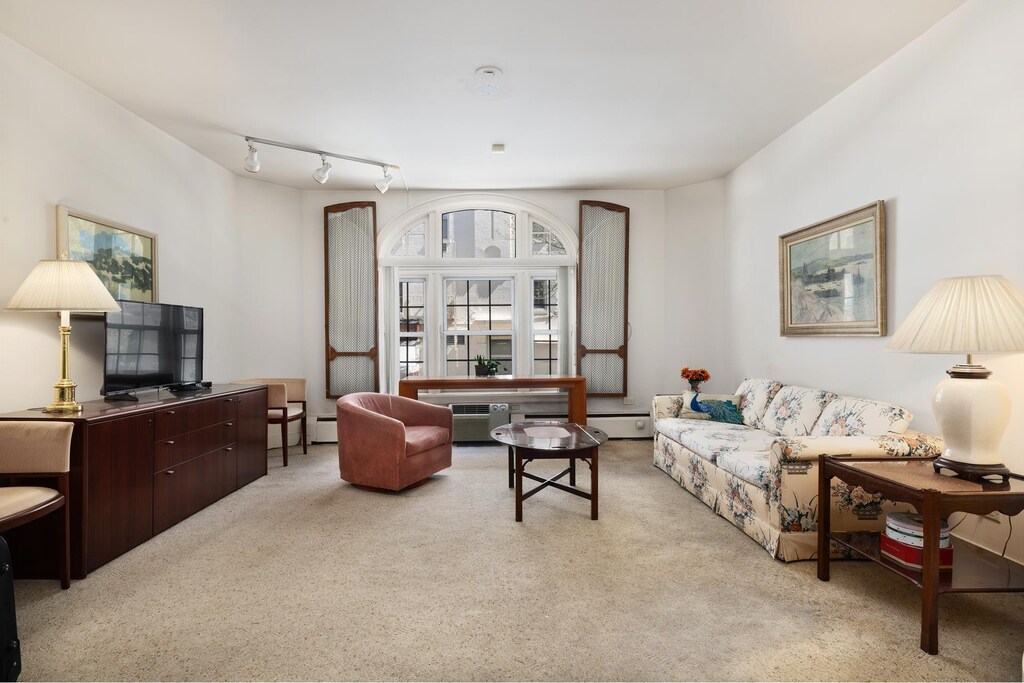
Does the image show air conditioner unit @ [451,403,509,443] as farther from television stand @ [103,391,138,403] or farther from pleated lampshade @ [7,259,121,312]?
pleated lampshade @ [7,259,121,312]

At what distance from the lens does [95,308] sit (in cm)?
280

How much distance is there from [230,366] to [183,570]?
117 inches

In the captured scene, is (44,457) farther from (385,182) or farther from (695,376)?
(695,376)

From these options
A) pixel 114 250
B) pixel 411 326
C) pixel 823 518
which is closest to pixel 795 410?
pixel 823 518

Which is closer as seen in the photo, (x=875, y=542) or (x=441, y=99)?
(x=875, y=542)

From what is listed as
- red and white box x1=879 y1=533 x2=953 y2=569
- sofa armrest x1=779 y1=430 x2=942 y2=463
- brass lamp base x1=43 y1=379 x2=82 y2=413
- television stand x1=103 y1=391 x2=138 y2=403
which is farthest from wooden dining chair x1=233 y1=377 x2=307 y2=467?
red and white box x1=879 y1=533 x2=953 y2=569

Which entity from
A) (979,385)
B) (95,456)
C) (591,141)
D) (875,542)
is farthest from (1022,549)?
(95,456)

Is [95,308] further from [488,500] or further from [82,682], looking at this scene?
[488,500]

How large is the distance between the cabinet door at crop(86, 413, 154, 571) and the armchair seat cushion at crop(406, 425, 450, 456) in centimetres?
166

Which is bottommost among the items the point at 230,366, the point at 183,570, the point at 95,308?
the point at 183,570

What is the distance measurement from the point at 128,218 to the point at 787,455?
15.4ft

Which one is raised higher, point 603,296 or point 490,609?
point 603,296

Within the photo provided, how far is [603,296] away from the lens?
5949mm

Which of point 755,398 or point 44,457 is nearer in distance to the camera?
point 44,457
